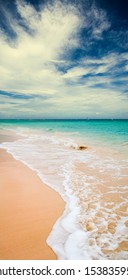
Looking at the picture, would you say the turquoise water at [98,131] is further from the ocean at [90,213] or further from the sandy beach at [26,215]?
the sandy beach at [26,215]

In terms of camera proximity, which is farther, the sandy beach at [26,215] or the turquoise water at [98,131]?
the turquoise water at [98,131]

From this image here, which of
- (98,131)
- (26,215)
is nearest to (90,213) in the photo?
(26,215)

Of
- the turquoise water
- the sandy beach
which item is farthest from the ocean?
the turquoise water

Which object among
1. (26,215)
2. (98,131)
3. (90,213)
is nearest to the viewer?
(26,215)

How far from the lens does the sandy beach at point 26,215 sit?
3.28 m

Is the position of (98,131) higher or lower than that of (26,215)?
higher

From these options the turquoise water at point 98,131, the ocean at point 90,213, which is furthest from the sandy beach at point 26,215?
the turquoise water at point 98,131

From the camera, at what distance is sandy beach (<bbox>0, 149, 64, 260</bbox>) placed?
129 inches

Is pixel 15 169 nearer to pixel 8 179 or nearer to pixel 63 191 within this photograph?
pixel 8 179

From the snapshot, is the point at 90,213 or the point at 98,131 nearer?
the point at 90,213

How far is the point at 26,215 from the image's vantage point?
4.46 m

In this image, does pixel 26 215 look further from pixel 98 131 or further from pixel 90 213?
pixel 98 131

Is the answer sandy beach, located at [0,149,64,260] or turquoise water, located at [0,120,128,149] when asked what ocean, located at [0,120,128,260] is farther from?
turquoise water, located at [0,120,128,149]
